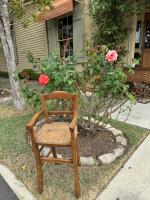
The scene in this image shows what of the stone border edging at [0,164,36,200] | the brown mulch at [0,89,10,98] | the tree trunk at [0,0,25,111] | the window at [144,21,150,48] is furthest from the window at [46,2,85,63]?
the stone border edging at [0,164,36,200]

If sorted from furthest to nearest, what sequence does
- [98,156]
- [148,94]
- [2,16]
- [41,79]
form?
[148,94] → [2,16] → [98,156] → [41,79]

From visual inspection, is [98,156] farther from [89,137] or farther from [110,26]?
[110,26]

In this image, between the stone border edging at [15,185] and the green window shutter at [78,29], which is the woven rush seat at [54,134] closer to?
the stone border edging at [15,185]

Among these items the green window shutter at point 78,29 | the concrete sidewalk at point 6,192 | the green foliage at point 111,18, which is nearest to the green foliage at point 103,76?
the concrete sidewalk at point 6,192

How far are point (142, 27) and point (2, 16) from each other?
3941 millimetres

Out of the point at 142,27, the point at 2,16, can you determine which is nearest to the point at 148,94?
the point at 142,27

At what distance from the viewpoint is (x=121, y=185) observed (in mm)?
2494

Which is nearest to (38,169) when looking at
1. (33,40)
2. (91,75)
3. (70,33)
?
(91,75)

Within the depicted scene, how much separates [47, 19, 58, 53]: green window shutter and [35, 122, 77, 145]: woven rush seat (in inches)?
239

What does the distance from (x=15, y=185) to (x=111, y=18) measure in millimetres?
4870

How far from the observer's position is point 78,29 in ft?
22.6

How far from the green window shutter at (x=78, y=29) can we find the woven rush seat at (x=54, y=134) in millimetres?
4400

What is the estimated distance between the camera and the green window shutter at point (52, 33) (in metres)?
8.00

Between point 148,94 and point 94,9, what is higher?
point 94,9
